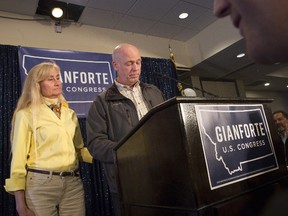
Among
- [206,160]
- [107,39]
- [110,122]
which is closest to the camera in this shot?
→ [206,160]

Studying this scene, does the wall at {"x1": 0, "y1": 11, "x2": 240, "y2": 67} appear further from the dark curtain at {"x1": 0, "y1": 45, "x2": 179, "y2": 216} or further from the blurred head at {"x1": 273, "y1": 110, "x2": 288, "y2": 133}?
the blurred head at {"x1": 273, "y1": 110, "x2": 288, "y2": 133}

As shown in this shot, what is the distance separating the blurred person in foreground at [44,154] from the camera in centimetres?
143

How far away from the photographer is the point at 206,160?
28.2 inches

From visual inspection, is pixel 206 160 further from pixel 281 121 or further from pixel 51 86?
pixel 281 121

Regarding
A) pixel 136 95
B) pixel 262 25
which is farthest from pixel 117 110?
pixel 262 25

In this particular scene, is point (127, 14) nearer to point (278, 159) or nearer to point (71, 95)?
point (71, 95)

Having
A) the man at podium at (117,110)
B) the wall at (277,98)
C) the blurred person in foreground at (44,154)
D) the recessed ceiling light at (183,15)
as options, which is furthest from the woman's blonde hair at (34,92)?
the wall at (277,98)

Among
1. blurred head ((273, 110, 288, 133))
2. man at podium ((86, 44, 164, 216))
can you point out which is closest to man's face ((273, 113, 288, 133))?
blurred head ((273, 110, 288, 133))

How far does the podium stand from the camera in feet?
2.26

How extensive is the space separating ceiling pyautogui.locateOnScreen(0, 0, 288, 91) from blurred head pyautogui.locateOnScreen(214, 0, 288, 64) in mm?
3152

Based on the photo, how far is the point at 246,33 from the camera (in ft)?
1.45

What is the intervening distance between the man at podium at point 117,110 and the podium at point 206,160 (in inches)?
15.0

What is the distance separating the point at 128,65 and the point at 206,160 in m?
1.04

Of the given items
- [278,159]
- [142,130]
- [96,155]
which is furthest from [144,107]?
[278,159]
